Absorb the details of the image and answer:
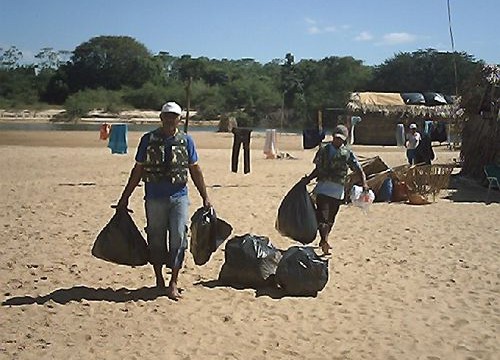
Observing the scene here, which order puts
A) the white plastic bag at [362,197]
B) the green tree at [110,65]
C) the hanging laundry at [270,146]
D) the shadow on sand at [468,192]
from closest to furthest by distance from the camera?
the white plastic bag at [362,197]
the shadow on sand at [468,192]
the hanging laundry at [270,146]
the green tree at [110,65]

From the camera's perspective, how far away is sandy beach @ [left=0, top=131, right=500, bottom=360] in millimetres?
4926

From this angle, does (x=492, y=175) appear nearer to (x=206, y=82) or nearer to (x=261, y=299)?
(x=261, y=299)

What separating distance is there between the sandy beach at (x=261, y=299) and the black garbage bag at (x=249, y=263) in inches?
6.4

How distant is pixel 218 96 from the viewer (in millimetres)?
78062

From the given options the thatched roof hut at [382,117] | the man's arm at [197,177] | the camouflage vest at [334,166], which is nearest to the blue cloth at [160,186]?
the man's arm at [197,177]

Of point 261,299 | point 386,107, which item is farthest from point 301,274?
point 386,107

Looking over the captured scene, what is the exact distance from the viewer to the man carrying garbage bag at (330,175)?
25.4 ft

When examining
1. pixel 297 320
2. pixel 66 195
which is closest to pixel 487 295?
pixel 297 320

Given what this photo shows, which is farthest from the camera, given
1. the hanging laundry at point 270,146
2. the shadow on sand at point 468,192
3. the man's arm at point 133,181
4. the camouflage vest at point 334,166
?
the hanging laundry at point 270,146

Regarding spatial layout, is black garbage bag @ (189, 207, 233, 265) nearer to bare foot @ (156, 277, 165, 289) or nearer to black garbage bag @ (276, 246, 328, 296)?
bare foot @ (156, 277, 165, 289)

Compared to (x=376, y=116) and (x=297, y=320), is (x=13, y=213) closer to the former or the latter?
(x=297, y=320)

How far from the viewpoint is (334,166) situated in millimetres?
7758

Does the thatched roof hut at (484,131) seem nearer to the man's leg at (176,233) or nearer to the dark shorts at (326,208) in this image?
the dark shorts at (326,208)

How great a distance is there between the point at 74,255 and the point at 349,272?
9.48 ft
